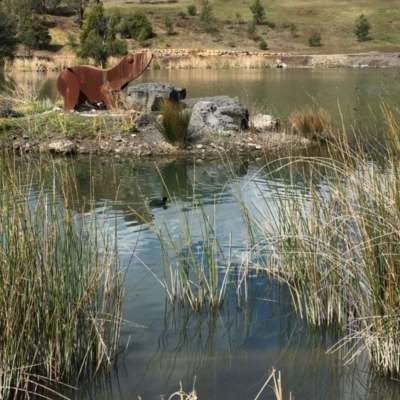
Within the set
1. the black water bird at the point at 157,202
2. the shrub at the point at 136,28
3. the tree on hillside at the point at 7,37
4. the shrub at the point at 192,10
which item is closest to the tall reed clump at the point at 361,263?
the black water bird at the point at 157,202

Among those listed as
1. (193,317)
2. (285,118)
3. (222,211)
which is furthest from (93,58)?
(193,317)

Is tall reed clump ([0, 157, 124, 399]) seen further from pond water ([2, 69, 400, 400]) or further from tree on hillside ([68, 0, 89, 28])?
tree on hillside ([68, 0, 89, 28])

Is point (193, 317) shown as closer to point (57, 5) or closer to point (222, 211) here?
point (222, 211)

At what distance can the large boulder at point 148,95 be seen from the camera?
1270 centimetres

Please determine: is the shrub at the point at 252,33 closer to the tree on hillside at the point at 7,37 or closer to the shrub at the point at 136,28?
the shrub at the point at 136,28

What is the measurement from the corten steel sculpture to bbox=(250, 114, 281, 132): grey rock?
2.17m

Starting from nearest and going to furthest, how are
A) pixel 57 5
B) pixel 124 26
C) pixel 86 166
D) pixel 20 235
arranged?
pixel 20 235
pixel 86 166
pixel 124 26
pixel 57 5

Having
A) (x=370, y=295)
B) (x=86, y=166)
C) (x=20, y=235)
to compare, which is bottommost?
(x=86, y=166)

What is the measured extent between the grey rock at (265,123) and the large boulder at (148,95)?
167 centimetres

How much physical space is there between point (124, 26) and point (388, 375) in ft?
166

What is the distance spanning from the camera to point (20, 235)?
3.36 meters

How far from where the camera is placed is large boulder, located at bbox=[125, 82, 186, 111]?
12695 mm

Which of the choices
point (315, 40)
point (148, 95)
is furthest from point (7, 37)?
point (315, 40)

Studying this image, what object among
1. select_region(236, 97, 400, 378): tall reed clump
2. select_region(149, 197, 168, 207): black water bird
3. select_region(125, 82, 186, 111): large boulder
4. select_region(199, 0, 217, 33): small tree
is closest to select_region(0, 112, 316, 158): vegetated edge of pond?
select_region(125, 82, 186, 111): large boulder
